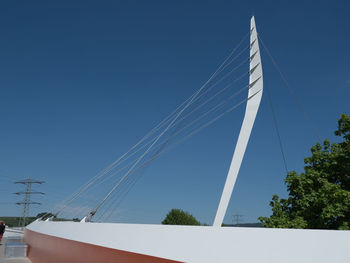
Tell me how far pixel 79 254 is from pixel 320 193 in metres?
11.1

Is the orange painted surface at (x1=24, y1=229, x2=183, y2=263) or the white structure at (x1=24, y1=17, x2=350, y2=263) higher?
the white structure at (x1=24, y1=17, x2=350, y2=263)

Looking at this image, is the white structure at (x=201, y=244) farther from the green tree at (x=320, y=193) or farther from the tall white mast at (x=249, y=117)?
the green tree at (x=320, y=193)

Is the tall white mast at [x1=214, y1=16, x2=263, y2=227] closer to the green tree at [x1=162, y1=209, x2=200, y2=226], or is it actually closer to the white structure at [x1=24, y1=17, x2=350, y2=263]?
the white structure at [x1=24, y1=17, x2=350, y2=263]

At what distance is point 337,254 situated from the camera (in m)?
2.32

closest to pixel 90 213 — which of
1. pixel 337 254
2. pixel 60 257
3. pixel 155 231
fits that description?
pixel 60 257

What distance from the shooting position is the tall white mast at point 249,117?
7.17 metres

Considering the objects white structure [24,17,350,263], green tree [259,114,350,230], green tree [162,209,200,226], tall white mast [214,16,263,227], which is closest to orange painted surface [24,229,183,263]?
white structure [24,17,350,263]

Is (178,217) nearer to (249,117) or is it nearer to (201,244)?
(249,117)

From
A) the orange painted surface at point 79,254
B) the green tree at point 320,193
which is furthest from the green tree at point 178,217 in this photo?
the orange painted surface at point 79,254

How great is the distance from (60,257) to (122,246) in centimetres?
369

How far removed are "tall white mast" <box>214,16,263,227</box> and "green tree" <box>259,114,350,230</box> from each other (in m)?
6.66

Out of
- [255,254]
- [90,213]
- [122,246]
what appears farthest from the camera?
[90,213]

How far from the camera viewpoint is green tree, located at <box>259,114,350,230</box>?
12961mm

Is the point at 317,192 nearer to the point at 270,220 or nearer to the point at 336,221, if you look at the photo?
the point at 336,221
